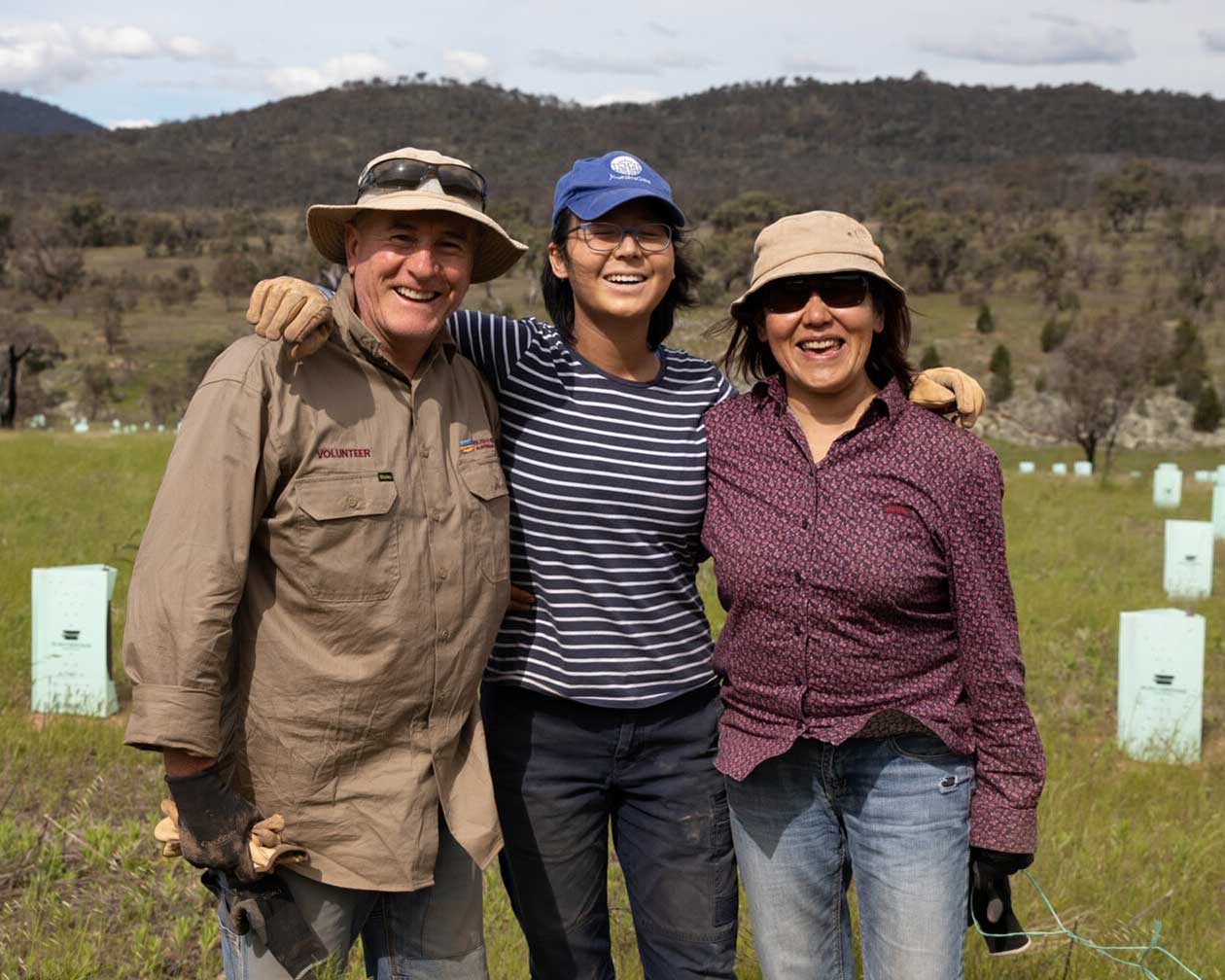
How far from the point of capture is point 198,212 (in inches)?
4208

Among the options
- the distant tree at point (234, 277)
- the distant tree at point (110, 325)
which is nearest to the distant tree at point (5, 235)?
the distant tree at point (234, 277)

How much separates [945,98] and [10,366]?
168 meters

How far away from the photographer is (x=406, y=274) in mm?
2484

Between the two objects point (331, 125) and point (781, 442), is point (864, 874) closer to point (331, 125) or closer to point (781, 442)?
point (781, 442)

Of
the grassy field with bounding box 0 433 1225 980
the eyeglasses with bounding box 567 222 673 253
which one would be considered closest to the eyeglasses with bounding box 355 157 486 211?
the eyeglasses with bounding box 567 222 673 253

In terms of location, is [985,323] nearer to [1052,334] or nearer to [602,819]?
[1052,334]

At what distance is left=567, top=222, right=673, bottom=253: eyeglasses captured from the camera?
2.84m

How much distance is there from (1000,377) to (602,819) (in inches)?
1614

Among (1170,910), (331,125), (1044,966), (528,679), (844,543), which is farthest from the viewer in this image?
(331,125)

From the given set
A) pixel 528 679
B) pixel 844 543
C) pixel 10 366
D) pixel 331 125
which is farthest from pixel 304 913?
pixel 331 125

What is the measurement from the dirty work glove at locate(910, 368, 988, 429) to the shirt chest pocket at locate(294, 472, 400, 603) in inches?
45.5

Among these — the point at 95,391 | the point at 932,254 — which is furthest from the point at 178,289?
the point at 932,254

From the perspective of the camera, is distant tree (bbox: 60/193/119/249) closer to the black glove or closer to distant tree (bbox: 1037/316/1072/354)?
distant tree (bbox: 1037/316/1072/354)

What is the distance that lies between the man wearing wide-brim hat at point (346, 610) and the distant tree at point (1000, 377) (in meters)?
39.6
